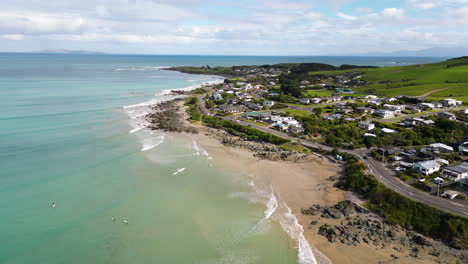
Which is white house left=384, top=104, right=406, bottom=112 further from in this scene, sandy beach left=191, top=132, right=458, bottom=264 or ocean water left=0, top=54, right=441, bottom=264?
ocean water left=0, top=54, right=441, bottom=264

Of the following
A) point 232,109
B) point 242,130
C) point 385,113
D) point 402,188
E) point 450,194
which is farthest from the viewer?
point 232,109

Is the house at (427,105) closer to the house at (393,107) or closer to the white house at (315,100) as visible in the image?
the house at (393,107)

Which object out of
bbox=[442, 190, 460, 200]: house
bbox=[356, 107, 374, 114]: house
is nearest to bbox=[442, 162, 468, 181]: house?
bbox=[442, 190, 460, 200]: house

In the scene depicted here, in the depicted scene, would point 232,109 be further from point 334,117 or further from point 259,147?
point 259,147

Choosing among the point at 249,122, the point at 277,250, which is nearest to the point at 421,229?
the point at 277,250

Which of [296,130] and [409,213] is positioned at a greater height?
[296,130]

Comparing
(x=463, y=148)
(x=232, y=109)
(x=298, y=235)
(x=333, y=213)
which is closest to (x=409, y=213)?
(x=333, y=213)
